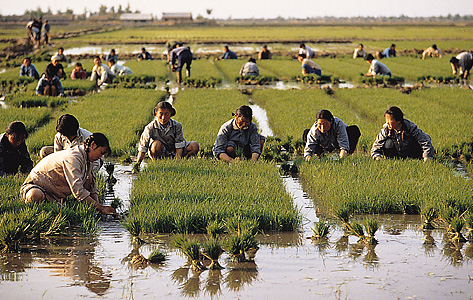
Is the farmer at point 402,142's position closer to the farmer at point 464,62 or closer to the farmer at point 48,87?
the farmer at point 48,87

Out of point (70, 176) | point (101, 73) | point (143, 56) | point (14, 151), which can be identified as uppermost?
point (143, 56)

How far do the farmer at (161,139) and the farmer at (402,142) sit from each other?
2709 mm

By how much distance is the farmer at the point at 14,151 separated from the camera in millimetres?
6059

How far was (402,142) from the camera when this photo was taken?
7.48 metres

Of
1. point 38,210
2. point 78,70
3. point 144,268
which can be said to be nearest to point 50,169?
point 38,210

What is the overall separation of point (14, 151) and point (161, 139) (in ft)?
6.52

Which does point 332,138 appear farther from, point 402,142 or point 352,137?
point 402,142

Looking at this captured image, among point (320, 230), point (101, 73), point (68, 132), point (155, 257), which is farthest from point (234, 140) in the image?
point (101, 73)

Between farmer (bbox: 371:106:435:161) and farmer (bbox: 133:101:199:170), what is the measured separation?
271cm

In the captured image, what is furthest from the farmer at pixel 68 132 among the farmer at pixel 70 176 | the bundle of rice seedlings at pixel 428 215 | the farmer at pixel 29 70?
the farmer at pixel 29 70

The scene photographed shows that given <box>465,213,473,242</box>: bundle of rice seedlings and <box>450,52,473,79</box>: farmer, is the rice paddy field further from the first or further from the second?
<box>450,52,473,79</box>: farmer

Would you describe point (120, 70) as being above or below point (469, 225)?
above

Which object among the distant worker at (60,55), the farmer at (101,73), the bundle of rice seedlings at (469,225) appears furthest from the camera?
the distant worker at (60,55)

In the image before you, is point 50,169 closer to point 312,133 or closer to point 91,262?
point 91,262
